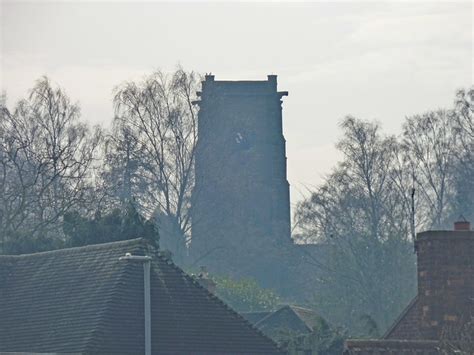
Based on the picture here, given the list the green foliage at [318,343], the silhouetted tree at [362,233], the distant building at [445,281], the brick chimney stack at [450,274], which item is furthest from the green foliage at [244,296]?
the brick chimney stack at [450,274]

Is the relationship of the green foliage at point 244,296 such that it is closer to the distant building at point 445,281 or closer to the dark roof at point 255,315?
the dark roof at point 255,315

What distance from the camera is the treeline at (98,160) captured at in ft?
235

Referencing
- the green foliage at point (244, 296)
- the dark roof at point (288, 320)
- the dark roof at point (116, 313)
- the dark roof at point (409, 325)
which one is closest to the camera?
the dark roof at point (409, 325)

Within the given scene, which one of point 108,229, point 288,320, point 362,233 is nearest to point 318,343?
point 108,229

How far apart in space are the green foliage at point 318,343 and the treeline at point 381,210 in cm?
1228

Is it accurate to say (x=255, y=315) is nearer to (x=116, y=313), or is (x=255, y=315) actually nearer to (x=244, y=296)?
(x=244, y=296)

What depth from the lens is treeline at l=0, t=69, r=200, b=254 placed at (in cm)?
7150

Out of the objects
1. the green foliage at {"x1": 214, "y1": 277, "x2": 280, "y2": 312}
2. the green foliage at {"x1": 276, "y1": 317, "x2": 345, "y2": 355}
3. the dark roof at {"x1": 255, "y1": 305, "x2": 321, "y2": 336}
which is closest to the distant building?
the green foliage at {"x1": 276, "y1": 317, "x2": 345, "y2": 355}

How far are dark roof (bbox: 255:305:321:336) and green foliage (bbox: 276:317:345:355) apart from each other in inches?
562

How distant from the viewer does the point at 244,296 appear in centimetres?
8369

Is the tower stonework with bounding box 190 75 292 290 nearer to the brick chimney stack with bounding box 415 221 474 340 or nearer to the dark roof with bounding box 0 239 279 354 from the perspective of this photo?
the dark roof with bounding box 0 239 279 354

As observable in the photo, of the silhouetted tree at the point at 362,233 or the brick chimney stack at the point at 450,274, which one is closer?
the brick chimney stack at the point at 450,274

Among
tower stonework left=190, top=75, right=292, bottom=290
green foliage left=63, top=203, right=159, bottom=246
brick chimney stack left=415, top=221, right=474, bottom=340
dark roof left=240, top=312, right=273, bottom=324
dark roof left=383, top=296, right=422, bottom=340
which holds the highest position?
tower stonework left=190, top=75, right=292, bottom=290

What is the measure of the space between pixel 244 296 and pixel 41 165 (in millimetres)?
15744
